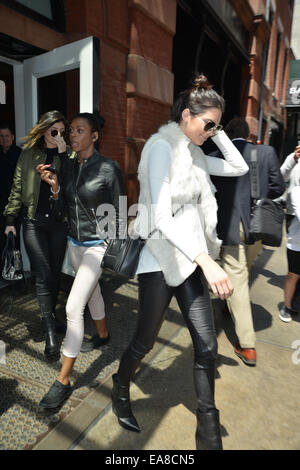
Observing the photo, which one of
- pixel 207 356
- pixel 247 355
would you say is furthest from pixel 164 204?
pixel 247 355

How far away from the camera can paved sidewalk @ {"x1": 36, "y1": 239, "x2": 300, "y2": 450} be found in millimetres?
2121

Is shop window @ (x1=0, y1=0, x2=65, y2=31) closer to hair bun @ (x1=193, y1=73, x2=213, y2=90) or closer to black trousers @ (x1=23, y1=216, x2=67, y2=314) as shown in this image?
black trousers @ (x1=23, y1=216, x2=67, y2=314)

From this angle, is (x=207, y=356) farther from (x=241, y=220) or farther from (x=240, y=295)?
(x=241, y=220)

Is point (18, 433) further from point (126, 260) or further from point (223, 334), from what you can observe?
point (223, 334)

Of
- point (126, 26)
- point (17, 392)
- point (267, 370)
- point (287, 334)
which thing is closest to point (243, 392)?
point (267, 370)

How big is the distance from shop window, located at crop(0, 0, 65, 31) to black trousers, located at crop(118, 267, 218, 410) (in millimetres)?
3689

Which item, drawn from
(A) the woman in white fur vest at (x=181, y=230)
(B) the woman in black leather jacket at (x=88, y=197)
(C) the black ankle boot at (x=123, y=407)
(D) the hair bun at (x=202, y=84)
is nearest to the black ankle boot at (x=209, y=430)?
(A) the woman in white fur vest at (x=181, y=230)

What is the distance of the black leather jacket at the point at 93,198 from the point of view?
2.64 m

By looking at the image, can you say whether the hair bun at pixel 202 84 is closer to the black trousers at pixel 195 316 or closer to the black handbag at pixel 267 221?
the black trousers at pixel 195 316

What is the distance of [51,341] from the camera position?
3.00m

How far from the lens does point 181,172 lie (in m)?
1.90

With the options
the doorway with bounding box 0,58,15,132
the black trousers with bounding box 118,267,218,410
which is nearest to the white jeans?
the black trousers with bounding box 118,267,218,410

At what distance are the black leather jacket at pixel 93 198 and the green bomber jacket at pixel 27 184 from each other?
0.37 meters

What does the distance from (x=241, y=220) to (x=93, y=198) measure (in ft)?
4.44
